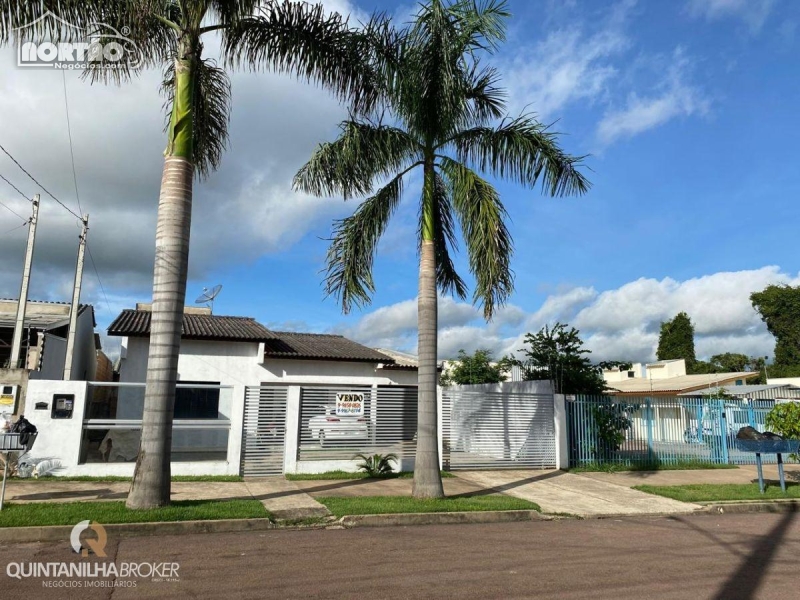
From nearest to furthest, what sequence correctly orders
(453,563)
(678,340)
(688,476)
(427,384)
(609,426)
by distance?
(453,563), (427,384), (688,476), (609,426), (678,340)

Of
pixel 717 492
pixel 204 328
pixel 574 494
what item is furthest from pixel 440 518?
pixel 204 328

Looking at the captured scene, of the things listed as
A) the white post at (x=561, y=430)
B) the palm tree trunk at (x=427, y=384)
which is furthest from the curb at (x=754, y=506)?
the palm tree trunk at (x=427, y=384)

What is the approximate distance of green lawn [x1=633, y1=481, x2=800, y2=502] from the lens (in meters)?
11.7

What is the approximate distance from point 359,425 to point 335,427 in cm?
56

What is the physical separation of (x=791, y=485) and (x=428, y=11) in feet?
43.2

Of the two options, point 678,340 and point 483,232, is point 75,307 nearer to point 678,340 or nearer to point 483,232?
point 483,232

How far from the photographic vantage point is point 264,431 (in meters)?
12.6

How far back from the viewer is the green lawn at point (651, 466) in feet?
50.0

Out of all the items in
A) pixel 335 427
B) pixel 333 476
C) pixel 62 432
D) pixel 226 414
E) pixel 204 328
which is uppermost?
pixel 204 328

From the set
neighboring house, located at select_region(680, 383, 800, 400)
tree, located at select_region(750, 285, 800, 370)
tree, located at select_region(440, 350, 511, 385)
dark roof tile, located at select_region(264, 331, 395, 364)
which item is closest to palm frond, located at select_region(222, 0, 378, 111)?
dark roof tile, located at select_region(264, 331, 395, 364)

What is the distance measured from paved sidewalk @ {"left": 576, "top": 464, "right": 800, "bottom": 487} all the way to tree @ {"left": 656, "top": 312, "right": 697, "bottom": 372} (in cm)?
4391

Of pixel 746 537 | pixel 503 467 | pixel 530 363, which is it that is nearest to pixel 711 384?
pixel 530 363

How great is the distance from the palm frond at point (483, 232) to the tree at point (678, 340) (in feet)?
173

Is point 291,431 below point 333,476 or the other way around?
the other way around
